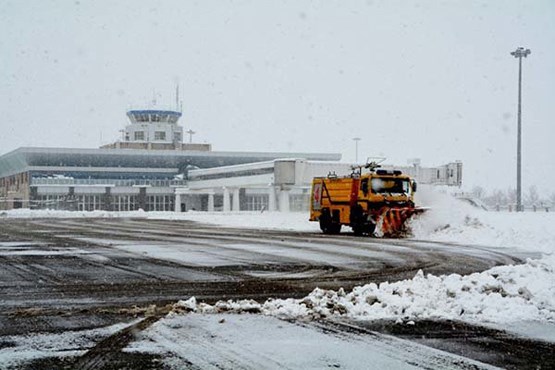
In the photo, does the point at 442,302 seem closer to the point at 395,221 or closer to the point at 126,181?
the point at 395,221

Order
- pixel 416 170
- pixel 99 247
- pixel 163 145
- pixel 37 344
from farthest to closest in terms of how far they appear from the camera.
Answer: pixel 163 145 < pixel 416 170 < pixel 99 247 < pixel 37 344

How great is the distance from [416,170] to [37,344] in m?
63.5

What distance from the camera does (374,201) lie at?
28234mm

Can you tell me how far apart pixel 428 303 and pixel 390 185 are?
19294mm

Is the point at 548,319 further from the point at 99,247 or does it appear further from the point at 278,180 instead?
the point at 278,180

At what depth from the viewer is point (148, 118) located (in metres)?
112

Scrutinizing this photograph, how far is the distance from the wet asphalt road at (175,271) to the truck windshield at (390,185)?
4.85m

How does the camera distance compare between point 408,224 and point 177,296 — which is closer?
point 177,296

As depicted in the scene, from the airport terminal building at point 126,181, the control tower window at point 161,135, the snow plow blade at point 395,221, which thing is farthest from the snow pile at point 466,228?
the control tower window at point 161,135

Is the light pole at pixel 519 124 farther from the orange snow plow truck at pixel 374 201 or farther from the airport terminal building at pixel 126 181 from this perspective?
the airport terminal building at pixel 126 181

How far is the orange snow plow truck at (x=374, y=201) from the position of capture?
91.5 feet

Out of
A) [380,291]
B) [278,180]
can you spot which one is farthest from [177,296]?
[278,180]

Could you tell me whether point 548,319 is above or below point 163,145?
below

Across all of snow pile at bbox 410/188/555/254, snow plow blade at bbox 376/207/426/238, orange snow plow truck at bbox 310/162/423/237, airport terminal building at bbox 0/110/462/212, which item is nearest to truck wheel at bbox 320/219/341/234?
orange snow plow truck at bbox 310/162/423/237
